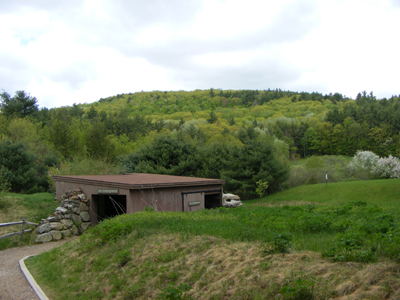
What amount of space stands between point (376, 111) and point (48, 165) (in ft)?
291

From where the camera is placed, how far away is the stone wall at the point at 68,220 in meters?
14.6

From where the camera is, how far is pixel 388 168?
1401 inches

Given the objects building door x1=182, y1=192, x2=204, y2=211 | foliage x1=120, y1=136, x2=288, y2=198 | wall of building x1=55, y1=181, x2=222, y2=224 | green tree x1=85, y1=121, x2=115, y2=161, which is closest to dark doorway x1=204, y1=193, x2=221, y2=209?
wall of building x1=55, y1=181, x2=222, y2=224

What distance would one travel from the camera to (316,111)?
125562 mm

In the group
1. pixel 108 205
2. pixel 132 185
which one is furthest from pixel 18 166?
pixel 132 185

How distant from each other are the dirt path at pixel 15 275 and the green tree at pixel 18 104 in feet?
140

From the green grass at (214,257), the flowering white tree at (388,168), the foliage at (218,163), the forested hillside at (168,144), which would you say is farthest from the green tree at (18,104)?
the flowering white tree at (388,168)

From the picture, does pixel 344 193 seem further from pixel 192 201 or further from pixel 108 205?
pixel 108 205

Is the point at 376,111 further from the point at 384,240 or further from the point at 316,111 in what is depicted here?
the point at 384,240

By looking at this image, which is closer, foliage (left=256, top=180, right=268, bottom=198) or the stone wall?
the stone wall

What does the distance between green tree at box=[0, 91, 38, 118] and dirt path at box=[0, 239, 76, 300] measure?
42.7 meters

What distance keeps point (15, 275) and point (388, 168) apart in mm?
37069

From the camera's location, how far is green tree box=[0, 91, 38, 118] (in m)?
50.7

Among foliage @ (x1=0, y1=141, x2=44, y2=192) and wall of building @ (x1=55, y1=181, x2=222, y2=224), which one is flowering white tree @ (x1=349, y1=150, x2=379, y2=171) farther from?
foliage @ (x1=0, y1=141, x2=44, y2=192)
